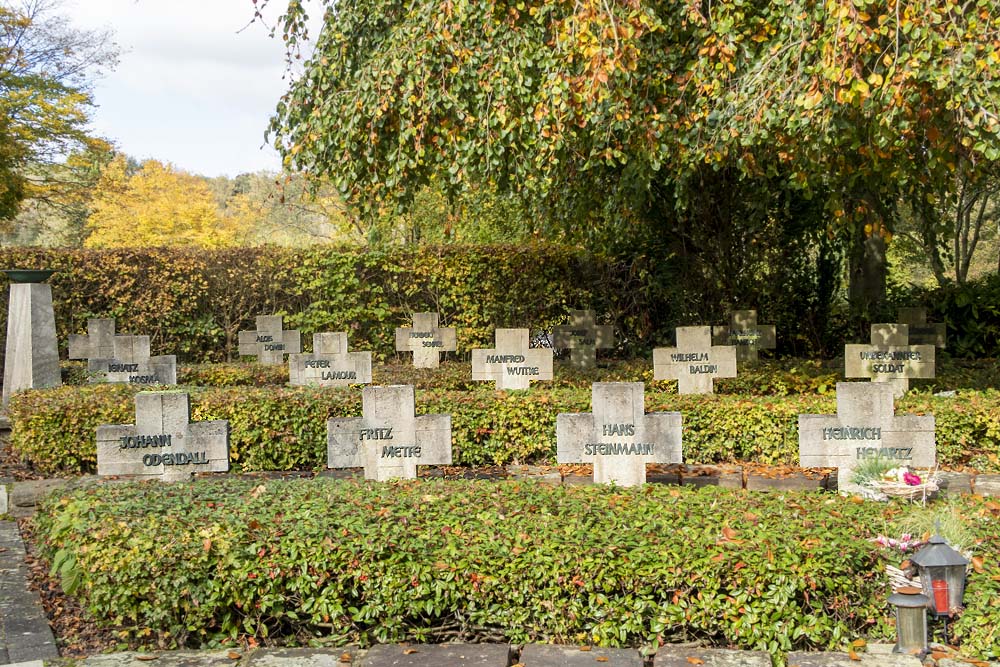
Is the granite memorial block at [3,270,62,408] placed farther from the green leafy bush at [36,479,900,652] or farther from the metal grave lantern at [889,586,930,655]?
the metal grave lantern at [889,586,930,655]

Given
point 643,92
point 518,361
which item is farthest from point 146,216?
point 643,92

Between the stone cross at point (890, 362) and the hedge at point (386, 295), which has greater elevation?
the hedge at point (386, 295)

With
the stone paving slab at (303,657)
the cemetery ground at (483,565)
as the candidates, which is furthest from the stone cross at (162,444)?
the stone paving slab at (303,657)

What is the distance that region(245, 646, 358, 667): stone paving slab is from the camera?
4512 mm

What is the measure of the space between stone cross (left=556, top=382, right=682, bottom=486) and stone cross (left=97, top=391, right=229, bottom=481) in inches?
104

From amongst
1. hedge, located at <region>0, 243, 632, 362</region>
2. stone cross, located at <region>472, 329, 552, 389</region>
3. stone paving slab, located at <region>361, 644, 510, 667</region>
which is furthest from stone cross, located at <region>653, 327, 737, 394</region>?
stone paving slab, located at <region>361, 644, 510, 667</region>

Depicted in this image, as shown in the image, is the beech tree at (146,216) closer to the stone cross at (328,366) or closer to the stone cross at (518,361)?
the stone cross at (328,366)

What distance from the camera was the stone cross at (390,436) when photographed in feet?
24.4

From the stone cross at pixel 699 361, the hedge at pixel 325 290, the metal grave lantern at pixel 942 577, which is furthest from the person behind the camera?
the hedge at pixel 325 290

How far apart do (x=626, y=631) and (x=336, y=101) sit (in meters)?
6.51

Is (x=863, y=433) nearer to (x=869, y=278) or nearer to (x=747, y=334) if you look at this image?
(x=747, y=334)

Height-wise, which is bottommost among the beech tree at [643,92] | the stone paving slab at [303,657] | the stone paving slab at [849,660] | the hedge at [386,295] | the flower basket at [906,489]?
the stone paving slab at [303,657]

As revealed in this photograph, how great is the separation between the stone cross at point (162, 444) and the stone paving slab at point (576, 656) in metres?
3.73

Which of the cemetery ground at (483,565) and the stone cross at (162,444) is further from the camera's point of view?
the stone cross at (162,444)
